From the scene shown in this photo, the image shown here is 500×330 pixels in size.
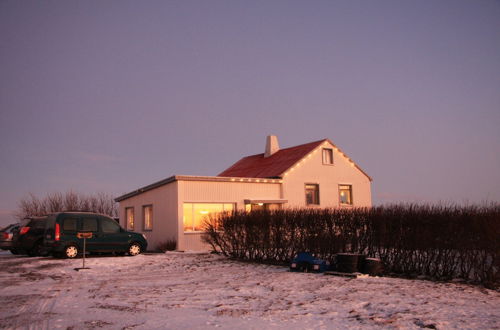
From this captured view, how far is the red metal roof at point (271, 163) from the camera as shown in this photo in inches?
1041

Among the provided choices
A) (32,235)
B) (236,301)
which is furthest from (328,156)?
(236,301)

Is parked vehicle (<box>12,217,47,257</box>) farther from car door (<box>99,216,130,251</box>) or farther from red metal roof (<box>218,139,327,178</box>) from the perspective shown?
red metal roof (<box>218,139,327,178</box>)

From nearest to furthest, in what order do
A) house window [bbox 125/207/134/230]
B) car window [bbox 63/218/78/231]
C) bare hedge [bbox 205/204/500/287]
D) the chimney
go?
bare hedge [bbox 205/204/500/287], car window [bbox 63/218/78/231], house window [bbox 125/207/134/230], the chimney

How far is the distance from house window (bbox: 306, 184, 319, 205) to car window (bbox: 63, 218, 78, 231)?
13596 mm

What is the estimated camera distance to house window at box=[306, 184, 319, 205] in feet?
87.2

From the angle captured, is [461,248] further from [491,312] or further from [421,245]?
[491,312]

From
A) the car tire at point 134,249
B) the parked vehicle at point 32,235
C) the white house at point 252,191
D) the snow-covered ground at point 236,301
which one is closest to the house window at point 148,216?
the white house at point 252,191

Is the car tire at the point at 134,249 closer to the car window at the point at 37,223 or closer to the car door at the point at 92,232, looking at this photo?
the car door at the point at 92,232

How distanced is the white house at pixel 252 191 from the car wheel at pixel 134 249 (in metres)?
2.28

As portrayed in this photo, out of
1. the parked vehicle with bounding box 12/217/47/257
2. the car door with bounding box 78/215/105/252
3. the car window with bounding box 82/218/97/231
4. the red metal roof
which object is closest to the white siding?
the car door with bounding box 78/215/105/252

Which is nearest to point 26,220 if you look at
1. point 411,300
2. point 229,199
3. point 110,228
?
point 110,228

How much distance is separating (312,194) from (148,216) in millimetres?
9604

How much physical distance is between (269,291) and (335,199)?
62.8ft

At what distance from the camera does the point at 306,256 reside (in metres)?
12.1
